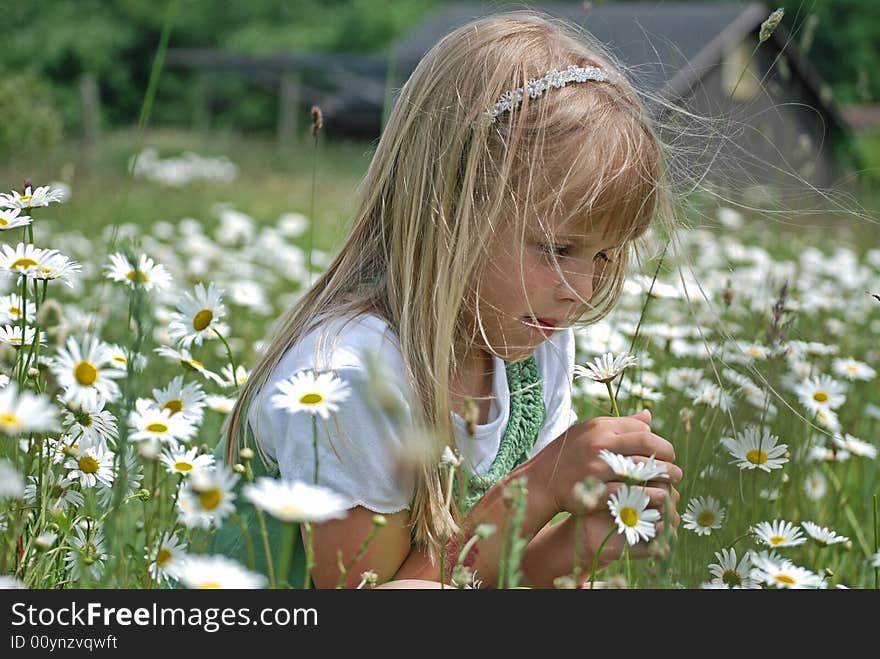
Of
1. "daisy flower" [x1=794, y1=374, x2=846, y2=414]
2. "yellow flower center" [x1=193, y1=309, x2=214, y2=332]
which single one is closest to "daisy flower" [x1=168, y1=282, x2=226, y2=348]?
"yellow flower center" [x1=193, y1=309, x2=214, y2=332]

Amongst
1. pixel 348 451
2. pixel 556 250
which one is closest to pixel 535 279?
pixel 556 250

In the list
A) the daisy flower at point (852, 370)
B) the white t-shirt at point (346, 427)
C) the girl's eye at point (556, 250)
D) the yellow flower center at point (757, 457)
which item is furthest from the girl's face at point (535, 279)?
the daisy flower at point (852, 370)

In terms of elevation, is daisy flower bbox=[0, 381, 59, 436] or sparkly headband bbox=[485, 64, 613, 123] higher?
sparkly headband bbox=[485, 64, 613, 123]

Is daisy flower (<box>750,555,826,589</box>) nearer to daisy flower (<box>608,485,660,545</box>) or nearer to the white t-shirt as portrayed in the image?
daisy flower (<box>608,485,660,545</box>)

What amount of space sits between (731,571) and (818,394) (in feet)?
1.64

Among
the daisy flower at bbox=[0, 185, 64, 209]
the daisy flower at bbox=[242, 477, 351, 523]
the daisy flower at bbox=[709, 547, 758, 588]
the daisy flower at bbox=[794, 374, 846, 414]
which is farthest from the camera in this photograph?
the daisy flower at bbox=[794, 374, 846, 414]

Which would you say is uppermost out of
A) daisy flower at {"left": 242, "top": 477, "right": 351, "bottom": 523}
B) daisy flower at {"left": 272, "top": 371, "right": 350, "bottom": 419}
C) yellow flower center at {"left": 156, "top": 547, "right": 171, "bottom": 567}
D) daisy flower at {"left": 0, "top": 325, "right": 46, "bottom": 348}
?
daisy flower at {"left": 0, "top": 325, "right": 46, "bottom": 348}

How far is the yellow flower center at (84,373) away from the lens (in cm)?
87

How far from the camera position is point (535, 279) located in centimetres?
105

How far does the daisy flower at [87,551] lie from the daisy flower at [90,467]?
0.04m

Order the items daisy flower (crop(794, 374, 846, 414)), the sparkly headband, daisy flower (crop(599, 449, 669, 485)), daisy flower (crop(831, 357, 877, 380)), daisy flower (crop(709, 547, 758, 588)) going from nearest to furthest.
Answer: daisy flower (crop(599, 449, 669, 485)) < daisy flower (crop(709, 547, 758, 588)) < the sparkly headband < daisy flower (crop(794, 374, 846, 414)) < daisy flower (crop(831, 357, 877, 380))

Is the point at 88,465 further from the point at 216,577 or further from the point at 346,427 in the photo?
the point at 216,577

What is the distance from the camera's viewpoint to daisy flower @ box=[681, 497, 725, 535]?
98 centimetres

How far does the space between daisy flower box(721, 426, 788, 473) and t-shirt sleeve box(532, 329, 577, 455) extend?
386 millimetres
